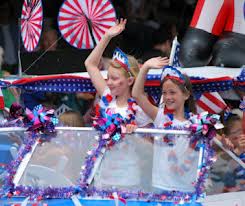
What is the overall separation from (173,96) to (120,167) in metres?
0.73

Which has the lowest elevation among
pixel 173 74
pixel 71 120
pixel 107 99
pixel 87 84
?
pixel 71 120

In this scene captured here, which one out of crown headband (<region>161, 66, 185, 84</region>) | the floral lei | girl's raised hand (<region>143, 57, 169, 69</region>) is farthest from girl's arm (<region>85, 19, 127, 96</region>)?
the floral lei

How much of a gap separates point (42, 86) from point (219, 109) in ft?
4.92

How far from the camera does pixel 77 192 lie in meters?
4.22

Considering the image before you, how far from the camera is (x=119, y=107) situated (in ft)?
16.9

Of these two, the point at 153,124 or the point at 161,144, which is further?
the point at 153,124

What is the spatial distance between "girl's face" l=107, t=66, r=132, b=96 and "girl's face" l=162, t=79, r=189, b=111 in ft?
1.24

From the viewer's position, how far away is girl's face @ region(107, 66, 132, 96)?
513 centimetres

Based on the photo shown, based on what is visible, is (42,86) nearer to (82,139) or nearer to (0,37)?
(82,139)

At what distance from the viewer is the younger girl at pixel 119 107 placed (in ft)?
14.2

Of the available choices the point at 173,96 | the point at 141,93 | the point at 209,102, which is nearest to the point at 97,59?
the point at 141,93

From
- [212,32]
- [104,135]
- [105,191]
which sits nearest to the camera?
[105,191]

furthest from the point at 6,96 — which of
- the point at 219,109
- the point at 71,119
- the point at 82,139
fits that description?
the point at 82,139

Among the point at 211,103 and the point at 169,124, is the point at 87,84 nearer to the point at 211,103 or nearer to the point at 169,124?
the point at 211,103
